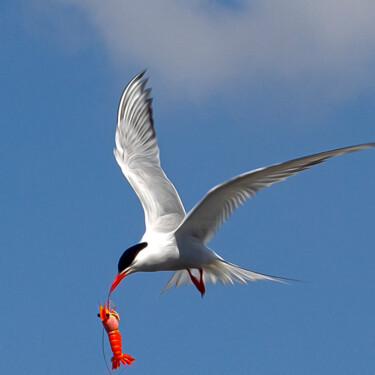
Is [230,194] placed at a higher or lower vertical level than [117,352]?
higher

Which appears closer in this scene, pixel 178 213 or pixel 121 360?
pixel 121 360

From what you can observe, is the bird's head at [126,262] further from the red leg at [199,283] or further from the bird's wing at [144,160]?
the red leg at [199,283]

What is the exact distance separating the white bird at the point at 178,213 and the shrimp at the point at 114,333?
0.33 meters

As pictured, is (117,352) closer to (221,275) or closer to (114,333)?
(114,333)

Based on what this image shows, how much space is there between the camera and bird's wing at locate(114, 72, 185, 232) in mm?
10633

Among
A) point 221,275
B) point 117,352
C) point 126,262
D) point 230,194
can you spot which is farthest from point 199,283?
point 117,352

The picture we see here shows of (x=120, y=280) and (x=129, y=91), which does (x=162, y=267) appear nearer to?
(x=120, y=280)

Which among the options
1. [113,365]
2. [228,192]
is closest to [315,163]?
[228,192]

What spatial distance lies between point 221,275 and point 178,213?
3.43ft

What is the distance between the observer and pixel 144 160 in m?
11.8

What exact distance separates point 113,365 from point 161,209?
2.75 metres

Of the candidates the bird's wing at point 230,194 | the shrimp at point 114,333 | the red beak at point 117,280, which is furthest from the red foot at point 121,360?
the bird's wing at point 230,194

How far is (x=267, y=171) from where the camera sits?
27.6 ft

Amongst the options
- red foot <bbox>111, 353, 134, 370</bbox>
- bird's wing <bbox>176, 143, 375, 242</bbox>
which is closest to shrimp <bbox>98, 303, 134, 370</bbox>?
red foot <bbox>111, 353, 134, 370</bbox>
